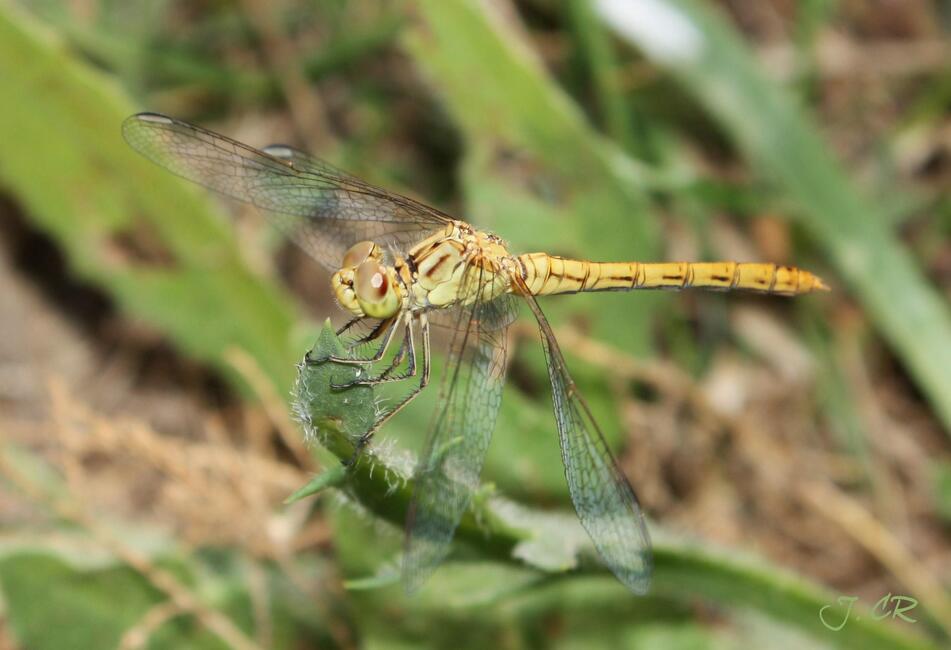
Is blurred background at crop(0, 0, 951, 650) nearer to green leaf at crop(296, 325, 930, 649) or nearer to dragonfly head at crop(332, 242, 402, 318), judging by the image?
green leaf at crop(296, 325, 930, 649)

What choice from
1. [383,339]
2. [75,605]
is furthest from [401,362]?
[75,605]

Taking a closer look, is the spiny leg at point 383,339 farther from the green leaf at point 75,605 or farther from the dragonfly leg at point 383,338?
the green leaf at point 75,605

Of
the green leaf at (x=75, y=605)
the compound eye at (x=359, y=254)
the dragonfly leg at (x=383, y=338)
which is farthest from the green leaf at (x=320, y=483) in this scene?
the green leaf at (x=75, y=605)

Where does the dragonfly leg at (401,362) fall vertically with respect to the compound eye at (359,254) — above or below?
below

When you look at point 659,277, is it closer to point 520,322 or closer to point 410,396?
point 520,322

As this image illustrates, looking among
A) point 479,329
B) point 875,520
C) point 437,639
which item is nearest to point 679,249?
point 875,520

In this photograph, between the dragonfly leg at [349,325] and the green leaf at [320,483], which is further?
the dragonfly leg at [349,325]

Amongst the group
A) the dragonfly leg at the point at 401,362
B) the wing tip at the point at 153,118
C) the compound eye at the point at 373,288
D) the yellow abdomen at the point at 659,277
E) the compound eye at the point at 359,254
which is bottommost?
the dragonfly leg at the point at 401,362

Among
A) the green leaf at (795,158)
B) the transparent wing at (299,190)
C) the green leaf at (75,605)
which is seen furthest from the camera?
the green leaf at (795,158)

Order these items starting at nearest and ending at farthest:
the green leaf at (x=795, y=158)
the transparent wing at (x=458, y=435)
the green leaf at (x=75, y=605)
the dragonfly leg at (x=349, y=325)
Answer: the transparent wing at (x=458, y=435) → the dragonfly leg at (x=349, y=325) → the green leaf at (x=75, y=605) → the green leaf at (x=795, y=158)
